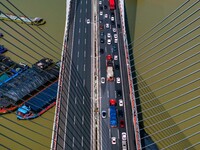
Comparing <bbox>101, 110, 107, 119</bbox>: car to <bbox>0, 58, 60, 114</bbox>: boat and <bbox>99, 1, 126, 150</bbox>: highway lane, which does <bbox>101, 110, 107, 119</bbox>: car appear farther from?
<bbox>0, 58, 60, 114</bbox>: boat

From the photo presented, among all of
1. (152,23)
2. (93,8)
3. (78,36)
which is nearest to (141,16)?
(152,23)

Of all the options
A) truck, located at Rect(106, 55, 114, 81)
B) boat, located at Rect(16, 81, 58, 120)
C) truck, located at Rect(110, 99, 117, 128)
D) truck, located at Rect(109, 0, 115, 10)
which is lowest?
truck, located at Rect(110, 99, 117, 128)

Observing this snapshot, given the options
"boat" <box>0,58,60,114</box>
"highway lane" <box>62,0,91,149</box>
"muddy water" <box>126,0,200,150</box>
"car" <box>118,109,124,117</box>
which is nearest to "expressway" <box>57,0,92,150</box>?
"highway lane" <box>62,0,91,149</box>

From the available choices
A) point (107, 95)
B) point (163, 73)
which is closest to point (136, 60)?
point (163, 73)

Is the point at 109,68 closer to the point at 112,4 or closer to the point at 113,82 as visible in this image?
the point at 113,82

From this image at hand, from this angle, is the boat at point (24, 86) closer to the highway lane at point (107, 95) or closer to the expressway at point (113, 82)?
the highway lane at point (107, 95)

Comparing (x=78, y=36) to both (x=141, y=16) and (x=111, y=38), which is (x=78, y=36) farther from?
(x=141, y=16)
